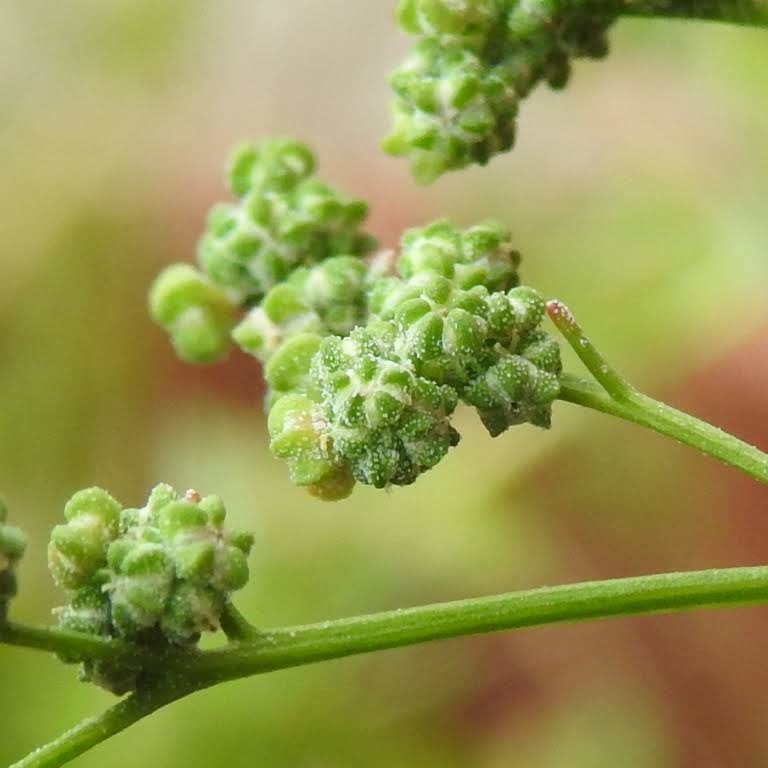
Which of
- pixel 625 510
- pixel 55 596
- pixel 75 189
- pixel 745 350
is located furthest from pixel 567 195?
pixel 55 596

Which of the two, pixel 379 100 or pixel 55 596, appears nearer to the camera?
pixel 55 596

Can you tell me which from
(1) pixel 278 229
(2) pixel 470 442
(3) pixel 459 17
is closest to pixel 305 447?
(1) pixel 278 229

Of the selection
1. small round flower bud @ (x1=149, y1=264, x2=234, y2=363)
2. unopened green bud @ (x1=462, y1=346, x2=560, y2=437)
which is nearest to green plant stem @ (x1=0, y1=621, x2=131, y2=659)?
unopened green bud @ (x1=462, y1=346, x2=560, y2=437)

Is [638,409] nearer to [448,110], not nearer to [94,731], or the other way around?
[448,110]

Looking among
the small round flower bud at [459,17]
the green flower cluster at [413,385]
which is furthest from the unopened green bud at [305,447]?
the small round flower bud at [459,17]

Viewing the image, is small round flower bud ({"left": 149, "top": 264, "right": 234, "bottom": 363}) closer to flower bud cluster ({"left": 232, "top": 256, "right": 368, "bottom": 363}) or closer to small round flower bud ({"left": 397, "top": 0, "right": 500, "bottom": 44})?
flower bud cluster ({"left": 232, "top": 256, "right": 368, "bottom": 363})

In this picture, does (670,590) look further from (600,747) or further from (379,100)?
(379,100)
